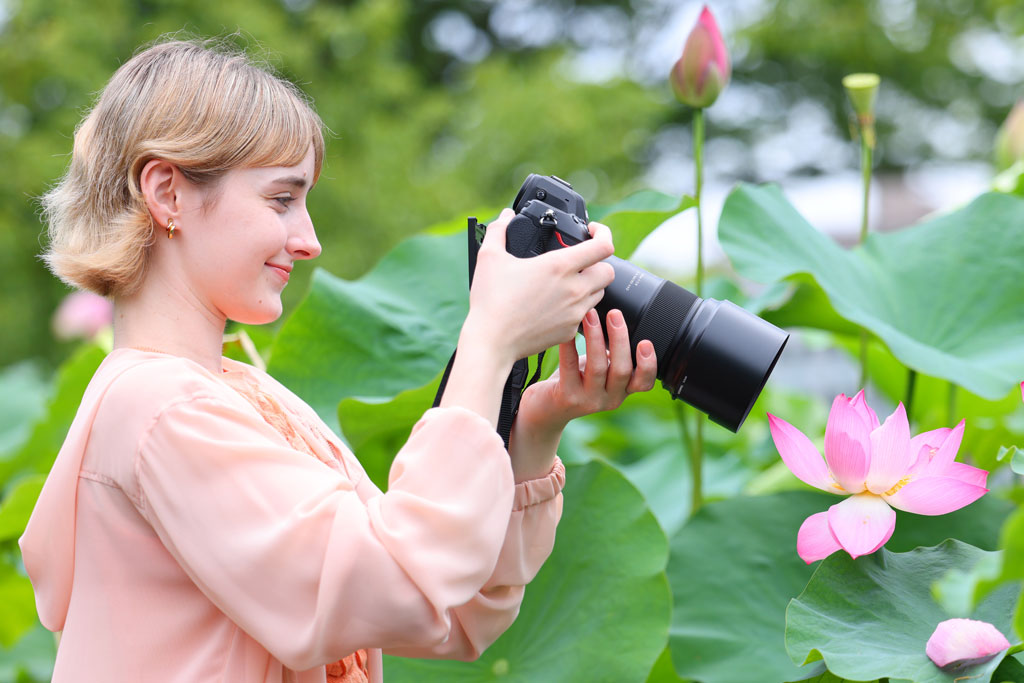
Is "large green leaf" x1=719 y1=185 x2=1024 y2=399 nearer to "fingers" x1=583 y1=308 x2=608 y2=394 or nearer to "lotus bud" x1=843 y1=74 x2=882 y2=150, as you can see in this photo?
"lotus bud" x1=843 y1=74 x2=882 y2=150

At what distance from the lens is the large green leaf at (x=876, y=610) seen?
2.90 ft

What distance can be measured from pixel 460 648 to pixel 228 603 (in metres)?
0.31

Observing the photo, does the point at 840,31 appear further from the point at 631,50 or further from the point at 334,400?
the point at 334,400

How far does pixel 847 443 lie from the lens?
87 centimetres

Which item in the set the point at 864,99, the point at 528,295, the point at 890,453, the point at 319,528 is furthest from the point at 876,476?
the point at 864,99

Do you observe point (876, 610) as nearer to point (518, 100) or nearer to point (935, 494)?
point (935, 494)

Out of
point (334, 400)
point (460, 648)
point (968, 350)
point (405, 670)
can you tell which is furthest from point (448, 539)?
point (968, 350)

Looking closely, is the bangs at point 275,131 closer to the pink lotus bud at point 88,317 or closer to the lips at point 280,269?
the lips at point 280,269

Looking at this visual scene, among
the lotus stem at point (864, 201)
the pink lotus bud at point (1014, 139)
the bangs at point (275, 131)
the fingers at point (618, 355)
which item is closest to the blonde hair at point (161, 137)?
the bangs at point (275, 131)

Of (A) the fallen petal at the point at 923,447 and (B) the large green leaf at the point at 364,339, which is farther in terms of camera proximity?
(B) the large green leaf at the point at 364,339

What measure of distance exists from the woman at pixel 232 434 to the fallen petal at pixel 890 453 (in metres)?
0.21

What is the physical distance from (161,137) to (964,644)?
78cm

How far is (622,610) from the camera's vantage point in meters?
1.17

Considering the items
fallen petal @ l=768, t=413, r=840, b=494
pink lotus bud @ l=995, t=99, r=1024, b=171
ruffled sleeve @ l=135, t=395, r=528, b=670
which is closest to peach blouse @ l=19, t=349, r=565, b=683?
ruffled sleeve @ l=135, t=395, r=528, b=670
